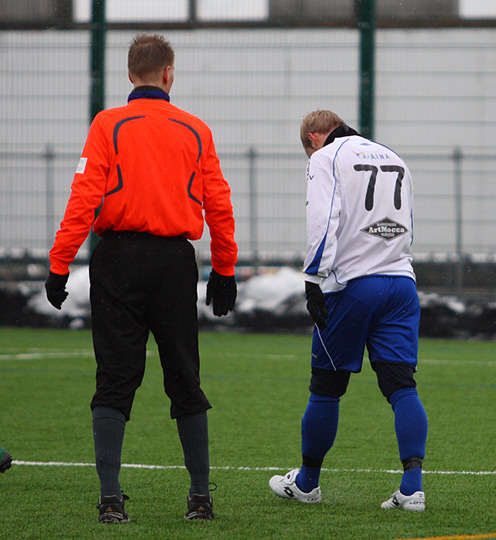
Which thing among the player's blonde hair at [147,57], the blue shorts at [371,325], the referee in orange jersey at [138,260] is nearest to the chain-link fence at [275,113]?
the blue shorts at [371,325]

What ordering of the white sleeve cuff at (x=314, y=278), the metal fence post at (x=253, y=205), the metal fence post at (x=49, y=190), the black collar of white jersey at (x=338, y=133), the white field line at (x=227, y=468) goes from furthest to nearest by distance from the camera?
the metal fence post at (x=49, y=190), the metal fence post at (x=253, y=205), the white field line at (x=227, y=468), the black collar of white jersey at (x=338, y=133), the white sleeve cuff at (x=314, y=278)

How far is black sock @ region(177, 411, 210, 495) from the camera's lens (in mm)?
3555

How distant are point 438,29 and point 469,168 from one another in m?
1.80

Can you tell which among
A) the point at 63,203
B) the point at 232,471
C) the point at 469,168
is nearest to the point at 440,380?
the point at 232,471

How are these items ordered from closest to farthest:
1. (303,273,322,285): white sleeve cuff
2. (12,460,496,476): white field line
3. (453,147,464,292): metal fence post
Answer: (303,273,322,285): white sleeve cuff < (12,460,496,476): white field line < (453,147,464,292): metal fence post

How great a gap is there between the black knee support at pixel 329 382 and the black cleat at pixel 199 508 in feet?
2.19

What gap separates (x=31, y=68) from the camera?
1343cm

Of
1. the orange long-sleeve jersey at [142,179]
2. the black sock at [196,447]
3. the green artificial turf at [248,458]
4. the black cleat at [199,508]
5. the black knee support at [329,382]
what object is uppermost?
the orange long-sleeve jersey at [142,179]

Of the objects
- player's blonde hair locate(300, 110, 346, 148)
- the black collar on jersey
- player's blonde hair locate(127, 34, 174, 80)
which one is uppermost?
player's blonde hair locate(127, 34, 174, 80)

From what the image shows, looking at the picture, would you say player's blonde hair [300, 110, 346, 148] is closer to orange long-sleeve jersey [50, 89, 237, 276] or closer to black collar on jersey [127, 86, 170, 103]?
orange long-sleeve jersey [50, 89, 237, 276]

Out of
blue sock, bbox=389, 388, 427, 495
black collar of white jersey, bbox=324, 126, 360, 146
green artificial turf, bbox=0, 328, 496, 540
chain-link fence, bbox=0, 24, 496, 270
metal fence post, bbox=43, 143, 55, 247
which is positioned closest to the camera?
green artificial turf, bbox=0, 328, 496, 540

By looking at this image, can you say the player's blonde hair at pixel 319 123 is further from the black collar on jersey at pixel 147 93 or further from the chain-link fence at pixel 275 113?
the chain-link fence at pixel 275 113

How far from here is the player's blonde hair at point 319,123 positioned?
160 inches

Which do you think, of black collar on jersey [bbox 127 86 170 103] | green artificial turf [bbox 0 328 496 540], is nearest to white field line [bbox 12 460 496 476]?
green artificial turf [bbox 0 328 496 540]
